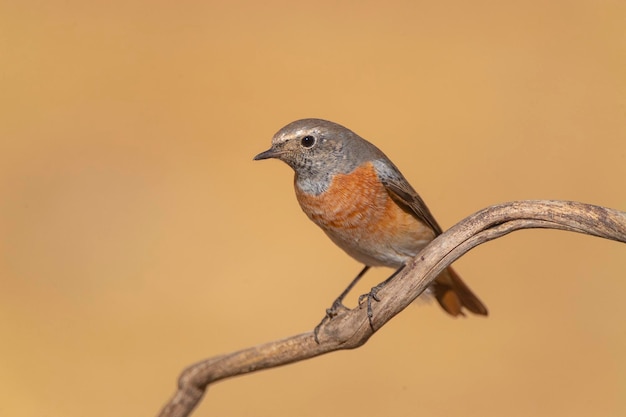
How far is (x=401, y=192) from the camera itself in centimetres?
454

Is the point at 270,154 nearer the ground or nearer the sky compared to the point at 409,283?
nearer the sky

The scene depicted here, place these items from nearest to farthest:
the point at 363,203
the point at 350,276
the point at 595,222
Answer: the point at 595,222 → the point at 363,203 → the point at 350,276

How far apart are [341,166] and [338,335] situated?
101 cm

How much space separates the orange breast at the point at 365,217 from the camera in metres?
4.49

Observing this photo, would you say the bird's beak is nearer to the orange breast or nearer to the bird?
the bird

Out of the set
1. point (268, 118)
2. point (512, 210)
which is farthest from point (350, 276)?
point (512, 210)

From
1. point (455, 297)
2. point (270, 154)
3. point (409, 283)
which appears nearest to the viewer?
point (409, 283)

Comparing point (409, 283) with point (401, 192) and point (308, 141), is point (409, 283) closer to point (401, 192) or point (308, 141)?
point (401, 192)

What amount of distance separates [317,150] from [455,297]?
1364 millimetres

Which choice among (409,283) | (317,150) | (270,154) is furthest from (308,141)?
(409,283)

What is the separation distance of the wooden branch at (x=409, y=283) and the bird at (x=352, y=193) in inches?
13.7

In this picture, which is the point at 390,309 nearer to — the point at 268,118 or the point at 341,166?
the point at 341,166

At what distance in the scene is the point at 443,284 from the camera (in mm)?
5059

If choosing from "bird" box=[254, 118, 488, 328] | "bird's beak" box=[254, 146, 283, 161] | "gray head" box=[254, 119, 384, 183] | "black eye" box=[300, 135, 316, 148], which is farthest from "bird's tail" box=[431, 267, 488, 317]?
"bird's beak" box=[254, 146, 283, 161]
